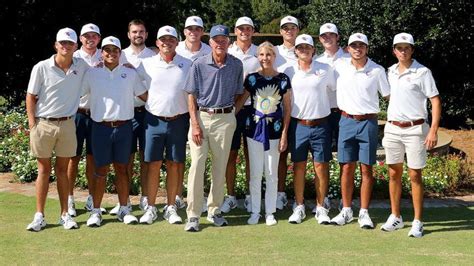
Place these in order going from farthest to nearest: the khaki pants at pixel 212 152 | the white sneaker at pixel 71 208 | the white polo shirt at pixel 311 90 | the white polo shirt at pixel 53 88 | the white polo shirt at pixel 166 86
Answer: the white sneaker at pixel 71 208 < the white polo shirt at pixel 311 90 < the white polo shirt at pixel 166 86 < the khaki pants at pixel 212 152 < the white polo shirt at pixel 53 88

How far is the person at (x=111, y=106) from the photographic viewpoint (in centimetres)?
632

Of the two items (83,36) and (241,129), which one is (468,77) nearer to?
(241,129)

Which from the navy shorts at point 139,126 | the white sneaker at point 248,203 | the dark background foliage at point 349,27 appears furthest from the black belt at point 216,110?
the dark background foliage at point 349,27


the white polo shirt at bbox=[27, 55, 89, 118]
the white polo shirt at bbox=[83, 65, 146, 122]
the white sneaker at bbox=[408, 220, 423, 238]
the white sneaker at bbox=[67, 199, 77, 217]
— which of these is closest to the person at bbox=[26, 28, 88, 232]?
the white polo shirt at bbox=[27, 55, 89, 118]

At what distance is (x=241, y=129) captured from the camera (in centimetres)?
691

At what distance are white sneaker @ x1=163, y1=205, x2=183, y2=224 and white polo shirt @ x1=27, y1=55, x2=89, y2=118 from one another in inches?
60.1

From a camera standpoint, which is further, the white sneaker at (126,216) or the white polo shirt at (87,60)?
the white polo shirt at (87,60)

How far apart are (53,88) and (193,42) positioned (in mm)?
1713

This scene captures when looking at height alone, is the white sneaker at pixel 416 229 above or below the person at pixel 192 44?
A: below

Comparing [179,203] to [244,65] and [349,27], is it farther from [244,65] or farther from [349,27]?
[349,27]

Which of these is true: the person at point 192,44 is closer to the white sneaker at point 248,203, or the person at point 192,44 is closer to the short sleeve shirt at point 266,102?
the white sneaker at point 248,203

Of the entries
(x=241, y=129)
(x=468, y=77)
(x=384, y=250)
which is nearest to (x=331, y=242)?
(x=384, y=250)

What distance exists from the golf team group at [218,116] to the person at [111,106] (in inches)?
0.5

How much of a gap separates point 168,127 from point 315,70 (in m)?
1.75
